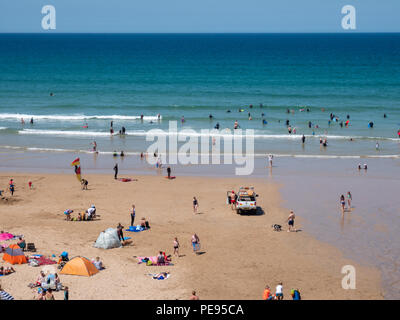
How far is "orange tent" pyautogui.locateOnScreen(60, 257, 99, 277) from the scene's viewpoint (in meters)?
19.4

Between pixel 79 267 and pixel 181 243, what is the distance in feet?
18.2

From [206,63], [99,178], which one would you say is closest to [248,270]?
[99,178]

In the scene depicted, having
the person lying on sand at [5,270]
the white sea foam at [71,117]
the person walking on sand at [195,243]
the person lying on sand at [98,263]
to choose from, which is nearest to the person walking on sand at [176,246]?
the person walking on sand at [195,243]

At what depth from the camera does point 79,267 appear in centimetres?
1944

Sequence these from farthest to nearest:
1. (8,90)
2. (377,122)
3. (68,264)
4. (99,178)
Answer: (8,90) → (377,122) → (99,178) → (68,264)

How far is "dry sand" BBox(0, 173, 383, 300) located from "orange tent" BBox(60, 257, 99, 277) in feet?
0.86

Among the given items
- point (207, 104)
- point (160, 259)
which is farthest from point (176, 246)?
point (207, 104)

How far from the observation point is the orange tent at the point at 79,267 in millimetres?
19375

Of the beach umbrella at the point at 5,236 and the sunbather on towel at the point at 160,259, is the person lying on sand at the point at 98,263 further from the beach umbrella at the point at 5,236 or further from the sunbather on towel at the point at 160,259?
the beach umbrella at the point at 5,236

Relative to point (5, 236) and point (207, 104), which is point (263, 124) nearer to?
point (207, 104)

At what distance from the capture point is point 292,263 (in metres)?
21.5

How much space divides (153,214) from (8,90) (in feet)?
206

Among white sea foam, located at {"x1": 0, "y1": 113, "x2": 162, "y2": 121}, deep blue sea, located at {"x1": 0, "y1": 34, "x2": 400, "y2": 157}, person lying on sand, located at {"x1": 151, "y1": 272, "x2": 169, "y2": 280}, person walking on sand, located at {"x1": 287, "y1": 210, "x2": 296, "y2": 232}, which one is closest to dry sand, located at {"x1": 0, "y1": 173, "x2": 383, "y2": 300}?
person lying on sand, located at {"x1": 151, "y1": 272, "x2": 169, "y2": 280}
